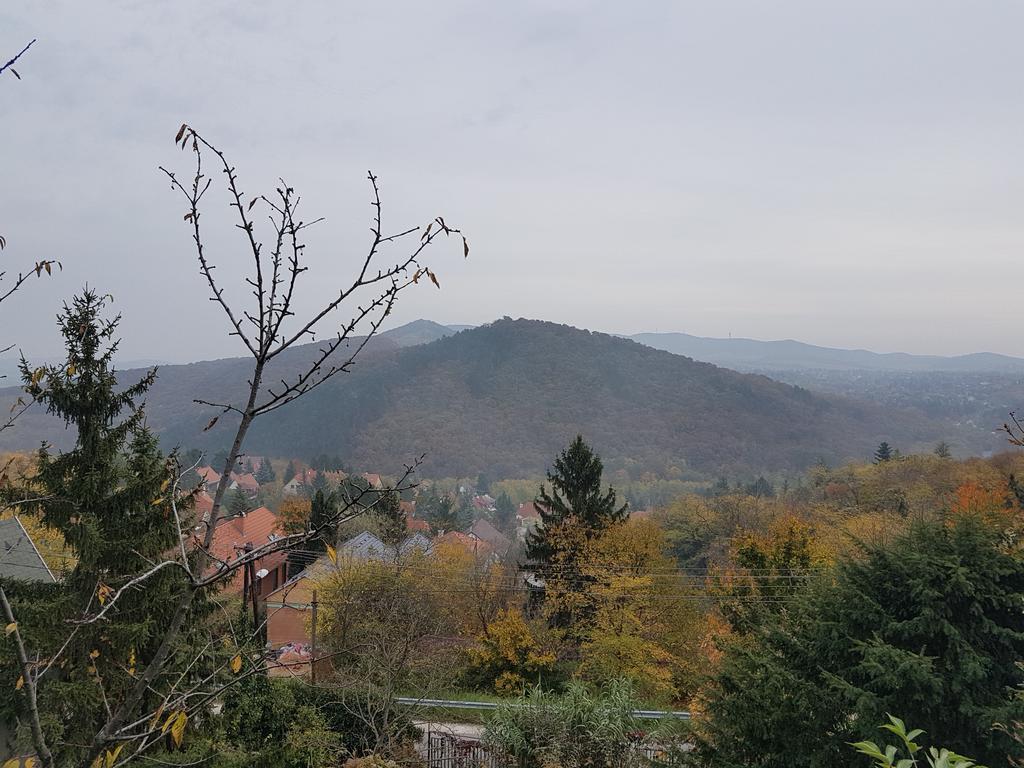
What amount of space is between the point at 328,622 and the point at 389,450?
226 ft

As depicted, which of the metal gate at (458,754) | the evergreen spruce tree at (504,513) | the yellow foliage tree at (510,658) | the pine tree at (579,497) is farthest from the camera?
the evergreen spruce tree at (504,513)

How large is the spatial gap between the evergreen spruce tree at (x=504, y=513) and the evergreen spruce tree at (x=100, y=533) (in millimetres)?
51133

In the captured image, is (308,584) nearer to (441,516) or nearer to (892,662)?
(892,662)

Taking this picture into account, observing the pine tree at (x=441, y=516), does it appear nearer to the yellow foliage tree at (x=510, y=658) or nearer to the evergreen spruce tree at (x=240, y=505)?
the evergreen spruce tree at (x=240, y=505)

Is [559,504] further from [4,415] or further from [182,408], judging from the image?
[182,408]

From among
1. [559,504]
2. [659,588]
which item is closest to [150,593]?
[659,588]

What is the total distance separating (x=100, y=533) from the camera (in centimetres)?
845

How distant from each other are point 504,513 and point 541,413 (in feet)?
128

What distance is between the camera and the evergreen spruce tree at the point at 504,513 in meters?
60.8

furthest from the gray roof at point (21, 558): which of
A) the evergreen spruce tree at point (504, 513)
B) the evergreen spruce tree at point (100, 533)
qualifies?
the evergreen spruce tree at point (504, 513)

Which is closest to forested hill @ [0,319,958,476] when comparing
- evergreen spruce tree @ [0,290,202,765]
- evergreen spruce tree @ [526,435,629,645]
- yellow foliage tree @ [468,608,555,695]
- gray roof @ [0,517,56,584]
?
evergreen spruce tree @ [526,435,629,645]

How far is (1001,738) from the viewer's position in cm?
620

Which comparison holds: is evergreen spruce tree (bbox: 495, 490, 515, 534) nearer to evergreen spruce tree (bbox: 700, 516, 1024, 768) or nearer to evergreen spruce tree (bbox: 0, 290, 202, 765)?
evergreen spruce tree (bbox: 0, 290, 202, 765)

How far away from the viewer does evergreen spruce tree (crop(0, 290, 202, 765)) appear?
8164mm
